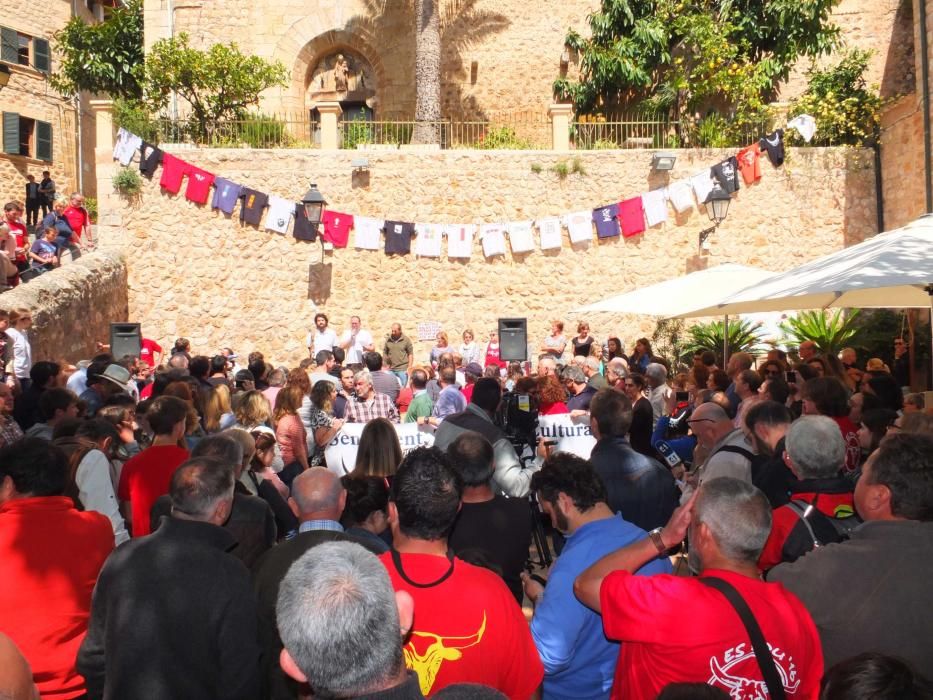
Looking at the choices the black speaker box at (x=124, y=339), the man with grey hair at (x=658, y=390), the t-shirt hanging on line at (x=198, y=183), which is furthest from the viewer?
the t-shirt hanging on line at (x=198, y=183)

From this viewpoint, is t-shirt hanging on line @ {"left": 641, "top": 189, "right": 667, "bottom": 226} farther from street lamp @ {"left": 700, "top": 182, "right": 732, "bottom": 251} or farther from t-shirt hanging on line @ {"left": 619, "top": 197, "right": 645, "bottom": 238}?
street lamp @ {"left": 700, "top": 182, "right": 732, "bottom": 251}

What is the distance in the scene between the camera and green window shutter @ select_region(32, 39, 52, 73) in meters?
25.0

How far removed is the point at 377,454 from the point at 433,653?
2377 millimetres

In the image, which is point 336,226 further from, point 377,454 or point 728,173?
point 377,454

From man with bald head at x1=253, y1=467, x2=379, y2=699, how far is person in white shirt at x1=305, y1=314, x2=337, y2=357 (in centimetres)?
1063

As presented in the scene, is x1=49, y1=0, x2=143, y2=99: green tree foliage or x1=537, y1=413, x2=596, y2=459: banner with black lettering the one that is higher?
x1=49, y1=0, x2=143, y2=99: green tree foliage

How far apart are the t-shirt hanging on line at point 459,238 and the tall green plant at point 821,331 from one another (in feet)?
16.8

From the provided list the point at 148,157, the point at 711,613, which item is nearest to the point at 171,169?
the point at 148,157

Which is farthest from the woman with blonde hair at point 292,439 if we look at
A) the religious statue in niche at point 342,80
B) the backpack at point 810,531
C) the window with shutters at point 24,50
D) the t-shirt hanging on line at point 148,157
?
the window with shutters at point 24,50

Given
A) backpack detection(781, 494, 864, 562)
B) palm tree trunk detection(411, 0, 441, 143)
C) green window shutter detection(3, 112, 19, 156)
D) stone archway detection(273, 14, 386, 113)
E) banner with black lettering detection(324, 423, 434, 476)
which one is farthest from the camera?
green window shutter detection(3, 112, 19, 156)

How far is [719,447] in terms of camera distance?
4.87 meters

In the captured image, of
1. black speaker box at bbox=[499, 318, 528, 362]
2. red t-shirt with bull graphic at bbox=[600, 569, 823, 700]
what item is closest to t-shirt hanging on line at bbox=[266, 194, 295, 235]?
black speaker box at bbox=[499, 318, 528, 362]

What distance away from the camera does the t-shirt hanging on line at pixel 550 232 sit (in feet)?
51.3

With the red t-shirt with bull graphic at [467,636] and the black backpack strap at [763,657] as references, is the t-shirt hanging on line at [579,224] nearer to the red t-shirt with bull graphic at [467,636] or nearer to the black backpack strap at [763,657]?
the red t-shirt with bull graphic at [467,636]
